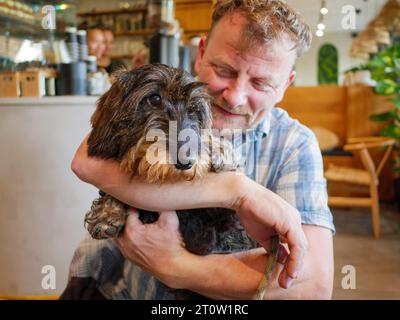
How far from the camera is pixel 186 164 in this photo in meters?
0.67

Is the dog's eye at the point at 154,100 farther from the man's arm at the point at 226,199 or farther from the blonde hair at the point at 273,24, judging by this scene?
the blonde hair at the point at 273,24

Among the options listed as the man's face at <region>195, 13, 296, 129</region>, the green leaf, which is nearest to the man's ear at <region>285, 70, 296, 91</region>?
the man's face at <region>195, 13, 296, 129</region>

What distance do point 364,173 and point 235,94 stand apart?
1.62 ft

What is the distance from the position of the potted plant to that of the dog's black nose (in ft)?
2.09

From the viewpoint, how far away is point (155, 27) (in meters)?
2.62

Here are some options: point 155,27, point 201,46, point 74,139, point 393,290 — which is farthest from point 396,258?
point 155,27

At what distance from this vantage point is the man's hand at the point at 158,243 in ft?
2.72

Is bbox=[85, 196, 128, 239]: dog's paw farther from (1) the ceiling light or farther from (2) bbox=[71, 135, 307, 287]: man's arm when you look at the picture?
(1) the ceiling light

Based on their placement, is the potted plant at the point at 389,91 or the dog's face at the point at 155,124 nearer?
the dog's face at the point at 155,124

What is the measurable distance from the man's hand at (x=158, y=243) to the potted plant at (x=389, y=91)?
0.66 meters

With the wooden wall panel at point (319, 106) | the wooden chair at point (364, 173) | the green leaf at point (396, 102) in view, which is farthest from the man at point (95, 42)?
the green leaf at point (396, 102)

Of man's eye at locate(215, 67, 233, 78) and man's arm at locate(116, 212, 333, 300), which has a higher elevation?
man's eye at locate(215, 67, 233, 78)

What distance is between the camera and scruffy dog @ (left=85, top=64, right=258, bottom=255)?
0.68 m
